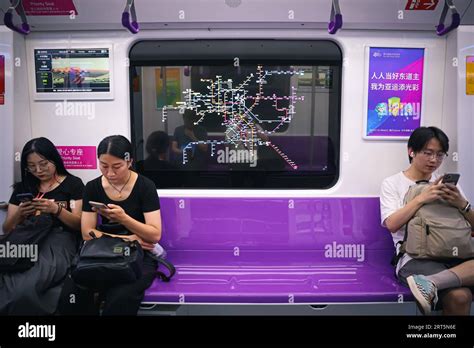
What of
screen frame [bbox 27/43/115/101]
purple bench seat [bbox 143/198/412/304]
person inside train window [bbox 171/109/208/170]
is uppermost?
screen frame [bbox 27/43/115/101]

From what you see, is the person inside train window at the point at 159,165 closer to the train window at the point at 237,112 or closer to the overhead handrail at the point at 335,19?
the train window at the point at 237,112

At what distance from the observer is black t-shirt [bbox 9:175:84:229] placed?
2.90 meters

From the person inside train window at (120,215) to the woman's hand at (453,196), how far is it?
1.88m

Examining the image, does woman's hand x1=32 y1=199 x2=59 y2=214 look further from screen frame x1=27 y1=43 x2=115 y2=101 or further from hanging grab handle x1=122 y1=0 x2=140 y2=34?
hanging grab handle x1=122 y1=0 x2=140 y2=34

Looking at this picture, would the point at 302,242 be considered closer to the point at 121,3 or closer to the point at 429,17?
the point at 429,17

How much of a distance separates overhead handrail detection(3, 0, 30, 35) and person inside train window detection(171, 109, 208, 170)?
1335mm

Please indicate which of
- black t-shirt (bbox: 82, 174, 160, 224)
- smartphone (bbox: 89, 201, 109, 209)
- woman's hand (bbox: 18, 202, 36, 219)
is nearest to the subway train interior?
woman's hand (bbox: 18, 202, 36, 219)

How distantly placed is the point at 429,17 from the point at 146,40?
2129 mm

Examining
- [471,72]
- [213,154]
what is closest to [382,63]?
[471,72]

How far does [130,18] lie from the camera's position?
2.88m

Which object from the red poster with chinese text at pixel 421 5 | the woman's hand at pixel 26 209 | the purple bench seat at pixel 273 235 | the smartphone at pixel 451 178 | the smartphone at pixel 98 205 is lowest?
the purple bench seat at pixel 273 235

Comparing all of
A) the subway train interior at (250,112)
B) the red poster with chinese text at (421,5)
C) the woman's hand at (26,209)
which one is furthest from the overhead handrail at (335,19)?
the woman's hand at (26,209)

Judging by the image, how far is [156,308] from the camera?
2732mm

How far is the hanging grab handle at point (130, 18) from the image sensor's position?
2787mm
